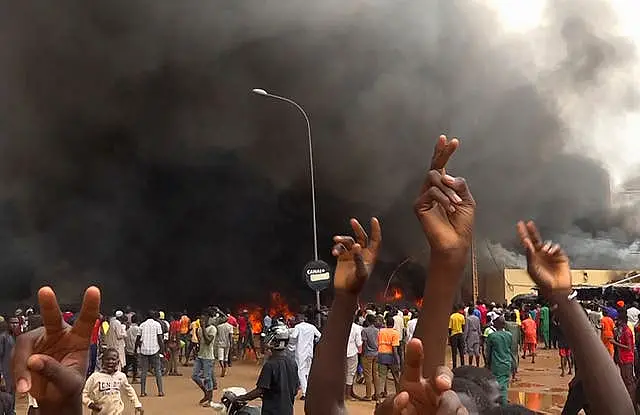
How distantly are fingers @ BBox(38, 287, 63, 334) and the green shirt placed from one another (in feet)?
21.0

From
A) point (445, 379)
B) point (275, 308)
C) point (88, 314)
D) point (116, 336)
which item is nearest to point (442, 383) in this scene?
point (445, 379)

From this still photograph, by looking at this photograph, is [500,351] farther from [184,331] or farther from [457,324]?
[184,331]

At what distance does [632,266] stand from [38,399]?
33.3 meters

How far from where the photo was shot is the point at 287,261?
25734mm

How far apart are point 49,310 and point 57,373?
143 millimetres

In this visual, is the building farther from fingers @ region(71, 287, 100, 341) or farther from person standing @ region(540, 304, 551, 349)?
fingers @ region(71, 287, 100, 341)

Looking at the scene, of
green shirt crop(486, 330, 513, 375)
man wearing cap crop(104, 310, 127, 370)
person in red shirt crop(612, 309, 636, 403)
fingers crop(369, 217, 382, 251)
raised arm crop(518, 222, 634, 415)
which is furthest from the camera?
man wearing cap crop(104, 310, 127, 370)

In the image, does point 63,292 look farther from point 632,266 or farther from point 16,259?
point 632,266

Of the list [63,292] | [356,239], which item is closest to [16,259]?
[63,292]

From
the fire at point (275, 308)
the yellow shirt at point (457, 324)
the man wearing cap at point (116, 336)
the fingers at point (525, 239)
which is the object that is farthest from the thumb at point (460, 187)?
the fire at point (275, 308)

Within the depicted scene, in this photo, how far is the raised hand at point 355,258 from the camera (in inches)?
76.5

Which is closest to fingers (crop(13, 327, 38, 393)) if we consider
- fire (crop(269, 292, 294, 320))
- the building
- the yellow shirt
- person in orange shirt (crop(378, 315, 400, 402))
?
person in orange shirt (crop(378, 315, 400, 402))

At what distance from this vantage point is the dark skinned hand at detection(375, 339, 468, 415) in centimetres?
125

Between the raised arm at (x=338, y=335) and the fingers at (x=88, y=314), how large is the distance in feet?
2.11
